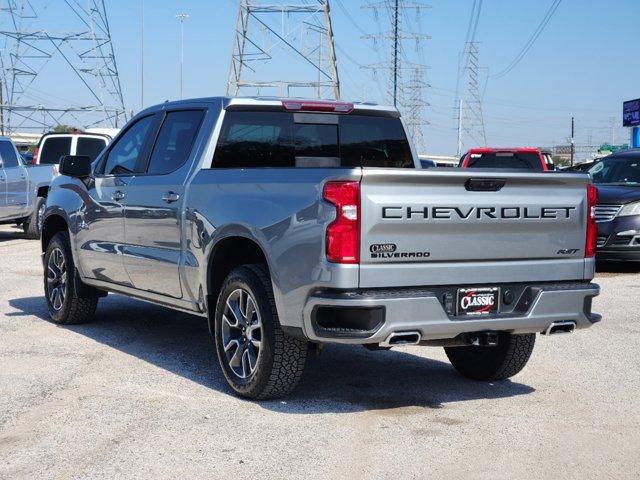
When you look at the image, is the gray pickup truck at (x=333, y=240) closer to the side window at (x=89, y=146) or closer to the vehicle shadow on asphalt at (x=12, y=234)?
the vehicle shadow on asphalt at (x=12, y=234)

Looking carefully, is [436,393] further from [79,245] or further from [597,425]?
[79,245]

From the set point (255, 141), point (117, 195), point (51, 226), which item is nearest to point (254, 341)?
point (255, 141)

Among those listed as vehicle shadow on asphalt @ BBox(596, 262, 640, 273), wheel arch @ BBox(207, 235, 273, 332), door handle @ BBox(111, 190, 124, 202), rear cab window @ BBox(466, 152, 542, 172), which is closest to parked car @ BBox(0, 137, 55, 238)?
rear cab window @ BBox(466, 152, 542, 172)

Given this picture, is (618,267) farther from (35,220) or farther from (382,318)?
(382,318)

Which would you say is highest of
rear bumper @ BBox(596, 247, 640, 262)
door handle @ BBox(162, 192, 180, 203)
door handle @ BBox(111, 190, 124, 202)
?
door handle @ BBox(162, 192, 180, 203)

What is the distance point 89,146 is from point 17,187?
14.3ft

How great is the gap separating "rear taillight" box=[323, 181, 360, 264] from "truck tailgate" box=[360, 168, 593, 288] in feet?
0.13

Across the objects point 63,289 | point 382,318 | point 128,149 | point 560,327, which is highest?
point 128,149

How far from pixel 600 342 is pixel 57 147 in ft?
58.6

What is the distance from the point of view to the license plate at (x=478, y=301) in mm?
6359

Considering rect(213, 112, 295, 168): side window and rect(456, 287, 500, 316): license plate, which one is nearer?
rect(456, 287, 500, 316): license plate

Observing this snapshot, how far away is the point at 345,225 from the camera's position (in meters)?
5.96

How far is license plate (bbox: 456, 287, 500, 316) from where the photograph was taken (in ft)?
20.9

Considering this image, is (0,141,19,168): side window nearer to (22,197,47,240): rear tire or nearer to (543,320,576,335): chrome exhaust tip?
(22,197,47,240): rear tire
